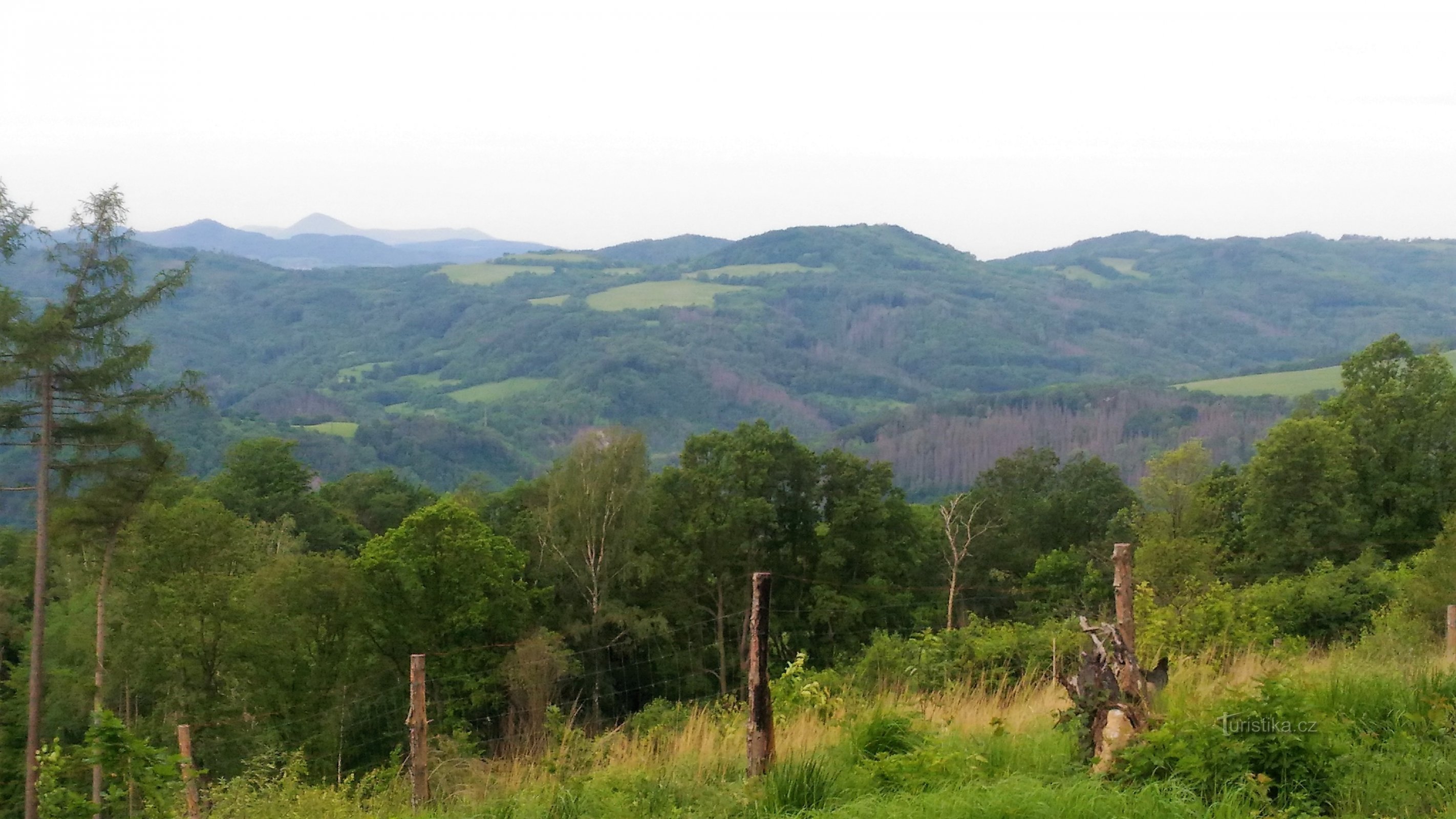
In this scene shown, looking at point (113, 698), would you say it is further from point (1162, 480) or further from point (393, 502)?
point (1162, 480)

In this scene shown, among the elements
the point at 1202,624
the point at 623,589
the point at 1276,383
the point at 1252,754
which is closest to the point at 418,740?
the point at 1252,754

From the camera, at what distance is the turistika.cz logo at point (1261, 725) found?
5445 millimetres

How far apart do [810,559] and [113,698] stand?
20.5m

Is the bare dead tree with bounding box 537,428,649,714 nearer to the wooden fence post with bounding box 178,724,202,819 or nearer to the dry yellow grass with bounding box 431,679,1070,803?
the wooden fence post with bounding box 178,724,202,819

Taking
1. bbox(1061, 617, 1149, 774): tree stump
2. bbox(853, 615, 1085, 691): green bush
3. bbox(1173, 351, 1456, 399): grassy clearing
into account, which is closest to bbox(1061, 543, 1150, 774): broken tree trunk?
bbox(1061, 617, 1149, 774): tree stump

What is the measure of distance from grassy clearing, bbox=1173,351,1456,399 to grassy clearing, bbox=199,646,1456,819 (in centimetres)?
Answer: 13736

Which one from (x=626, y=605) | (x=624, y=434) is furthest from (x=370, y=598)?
(x=624, y=434)

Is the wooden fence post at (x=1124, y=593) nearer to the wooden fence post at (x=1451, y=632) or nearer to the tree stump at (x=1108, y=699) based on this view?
the tree stump at (x=1108, y=699)

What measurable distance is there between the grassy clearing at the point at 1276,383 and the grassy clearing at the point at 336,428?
377 ft

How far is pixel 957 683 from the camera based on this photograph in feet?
30.2

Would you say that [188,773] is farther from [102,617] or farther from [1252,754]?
[102,617]

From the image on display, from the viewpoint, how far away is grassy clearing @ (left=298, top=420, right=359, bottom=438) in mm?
132000

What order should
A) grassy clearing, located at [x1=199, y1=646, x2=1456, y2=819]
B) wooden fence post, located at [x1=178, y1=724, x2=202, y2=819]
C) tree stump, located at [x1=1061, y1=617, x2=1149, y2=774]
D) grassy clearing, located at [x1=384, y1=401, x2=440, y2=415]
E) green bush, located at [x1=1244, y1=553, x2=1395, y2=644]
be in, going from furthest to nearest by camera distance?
grassy clearing, located at [x1=384, y1=401, x2=440, y2=415] < green bush, located at [x1=1244, y1=553, x2=1395, y2=644] < wooden fence post, located at [x1=178, y1=724, x2=202, y2=819] < tree stump, located at [x1=1061, y1=617, x2=1149, y2=774] < grassy clearing, located at [x1=199, y1=646, x2=1456, y2=819]

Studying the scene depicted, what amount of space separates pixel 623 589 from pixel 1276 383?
142 meters
